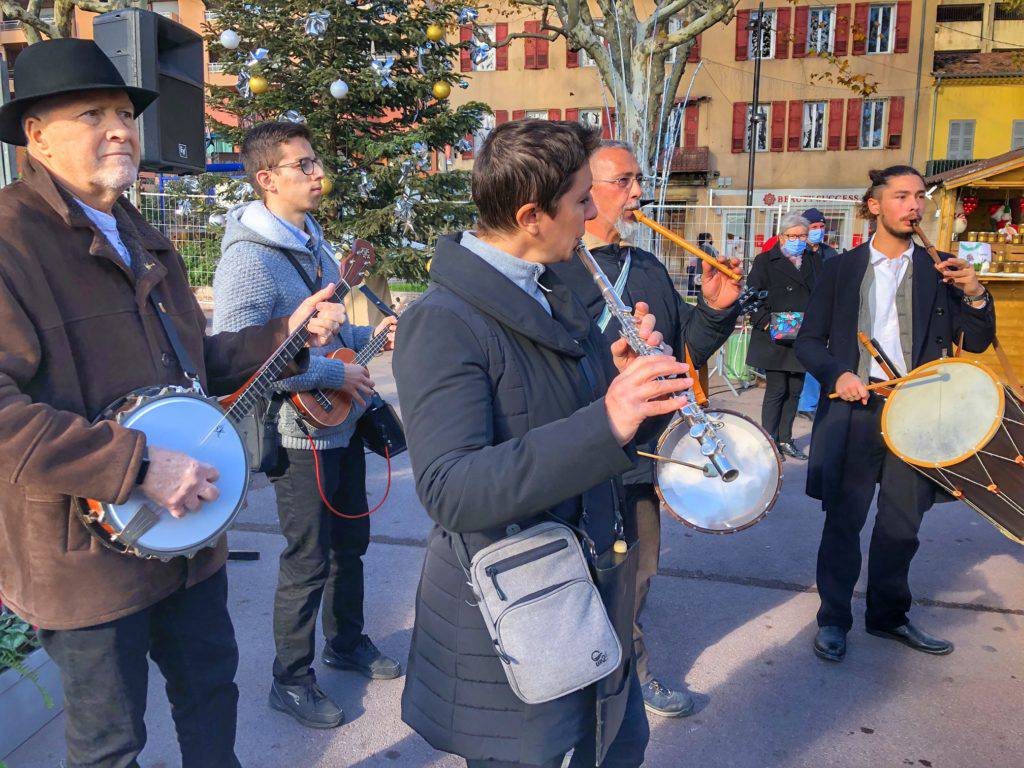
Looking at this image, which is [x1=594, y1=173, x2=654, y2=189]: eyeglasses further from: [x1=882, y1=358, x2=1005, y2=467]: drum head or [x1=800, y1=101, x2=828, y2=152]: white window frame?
[x1=800, y1=101, x2=828, y2=152]: white window frame

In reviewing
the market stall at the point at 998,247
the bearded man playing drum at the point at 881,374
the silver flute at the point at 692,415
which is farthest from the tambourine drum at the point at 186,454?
the market stall at the point at 998,247

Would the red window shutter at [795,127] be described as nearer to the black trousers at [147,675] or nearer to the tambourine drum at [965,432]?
the tambourine drum at [965,432]

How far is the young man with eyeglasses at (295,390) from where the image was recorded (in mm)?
2793

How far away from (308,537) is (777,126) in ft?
105

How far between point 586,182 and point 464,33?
111 feet

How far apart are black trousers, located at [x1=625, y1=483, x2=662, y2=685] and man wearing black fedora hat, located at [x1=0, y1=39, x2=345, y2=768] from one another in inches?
63.7

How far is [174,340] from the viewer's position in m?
2.04

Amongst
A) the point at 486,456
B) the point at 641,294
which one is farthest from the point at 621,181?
the point at 486,456

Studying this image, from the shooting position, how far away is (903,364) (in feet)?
11.2

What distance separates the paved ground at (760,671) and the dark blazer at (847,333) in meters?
0.72

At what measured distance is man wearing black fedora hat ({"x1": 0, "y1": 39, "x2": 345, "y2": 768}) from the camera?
167 centimetres

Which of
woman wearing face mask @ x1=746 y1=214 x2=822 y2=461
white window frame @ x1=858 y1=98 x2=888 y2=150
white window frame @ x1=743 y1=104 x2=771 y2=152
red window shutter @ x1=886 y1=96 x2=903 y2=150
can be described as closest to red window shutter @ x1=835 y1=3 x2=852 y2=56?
white window frame @ x1=858 y1=98 x2=888 y2=150

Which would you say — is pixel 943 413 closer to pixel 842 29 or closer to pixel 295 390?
pixel 295 390

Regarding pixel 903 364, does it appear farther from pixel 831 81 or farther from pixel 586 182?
pixel 831 81
